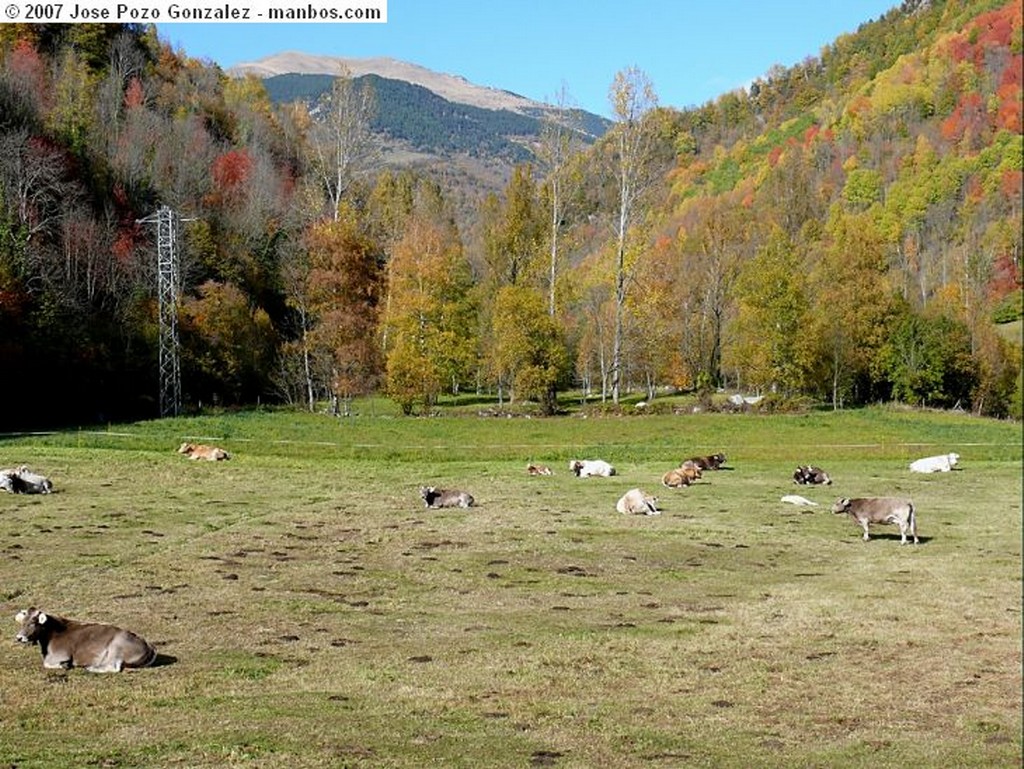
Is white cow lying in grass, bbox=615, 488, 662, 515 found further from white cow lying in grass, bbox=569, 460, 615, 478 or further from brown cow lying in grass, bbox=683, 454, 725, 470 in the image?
brown cow lying in grass, bbox=683, 454, 725, 470

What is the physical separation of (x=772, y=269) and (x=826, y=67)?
31.4 meters

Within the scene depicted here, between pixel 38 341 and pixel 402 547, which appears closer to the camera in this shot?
pixel 402 547

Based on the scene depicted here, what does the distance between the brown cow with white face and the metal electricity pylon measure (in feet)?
132

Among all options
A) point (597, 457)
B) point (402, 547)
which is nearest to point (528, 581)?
point (402, 547)

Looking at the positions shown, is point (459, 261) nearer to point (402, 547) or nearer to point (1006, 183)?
point (402, 547)

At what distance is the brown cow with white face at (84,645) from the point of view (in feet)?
33.8

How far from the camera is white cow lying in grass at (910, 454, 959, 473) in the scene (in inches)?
1129

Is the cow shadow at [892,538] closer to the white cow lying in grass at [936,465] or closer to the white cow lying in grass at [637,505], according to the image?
the white cow lying in grass at [637,505]

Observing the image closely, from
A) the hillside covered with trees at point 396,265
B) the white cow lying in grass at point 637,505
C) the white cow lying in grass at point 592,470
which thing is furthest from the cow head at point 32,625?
the white cow lying in grass at point 592,470

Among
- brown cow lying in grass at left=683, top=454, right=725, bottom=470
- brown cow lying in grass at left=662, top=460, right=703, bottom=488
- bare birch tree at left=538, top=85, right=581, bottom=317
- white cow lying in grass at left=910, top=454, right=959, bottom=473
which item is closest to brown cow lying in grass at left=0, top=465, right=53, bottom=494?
brown cow lying in grass at left=662, top=460, right=703, bottom=488

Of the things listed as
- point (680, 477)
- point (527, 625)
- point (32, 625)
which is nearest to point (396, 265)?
point (680, 477)

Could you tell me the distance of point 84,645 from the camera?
34.1 ft

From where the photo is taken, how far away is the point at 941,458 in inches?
1151

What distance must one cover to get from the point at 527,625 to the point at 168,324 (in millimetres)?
51383
